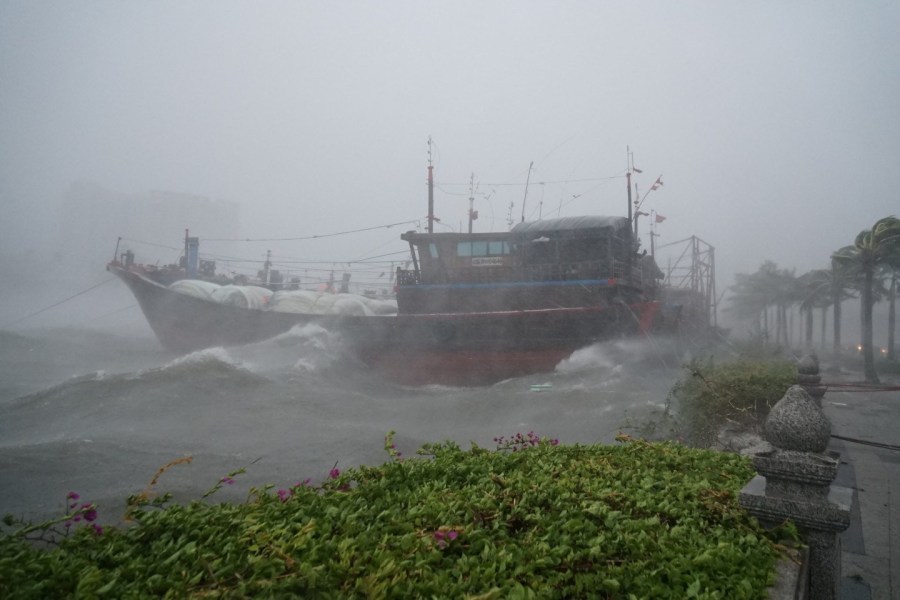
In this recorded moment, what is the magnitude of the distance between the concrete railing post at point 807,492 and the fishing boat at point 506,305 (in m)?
15.8

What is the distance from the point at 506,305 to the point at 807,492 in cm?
1718

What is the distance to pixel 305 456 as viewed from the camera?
1061 cm

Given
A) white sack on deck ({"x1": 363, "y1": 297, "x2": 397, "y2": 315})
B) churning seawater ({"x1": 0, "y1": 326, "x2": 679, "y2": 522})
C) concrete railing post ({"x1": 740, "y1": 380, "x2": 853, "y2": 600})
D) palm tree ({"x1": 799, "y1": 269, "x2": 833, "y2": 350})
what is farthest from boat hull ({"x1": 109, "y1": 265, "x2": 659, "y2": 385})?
palm tree ({"x1": 799, "y1": 269, "x2": 833, "y2": 350})

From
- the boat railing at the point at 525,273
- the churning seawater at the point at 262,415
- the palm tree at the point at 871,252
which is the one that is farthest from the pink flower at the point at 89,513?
the palm tree at the point at 871,252

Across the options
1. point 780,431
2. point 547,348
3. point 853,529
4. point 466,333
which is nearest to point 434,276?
point 466,333

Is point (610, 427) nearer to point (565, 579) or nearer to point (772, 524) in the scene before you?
point (772, 524)

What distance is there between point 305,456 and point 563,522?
29.8 feet

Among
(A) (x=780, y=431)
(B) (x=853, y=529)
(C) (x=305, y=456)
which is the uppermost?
(A) (x=780, y=431)

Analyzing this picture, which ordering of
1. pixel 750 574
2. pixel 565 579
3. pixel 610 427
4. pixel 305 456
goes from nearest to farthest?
pixel 565 579, pixel 750 574, pixel 305 456, pixel 610 427

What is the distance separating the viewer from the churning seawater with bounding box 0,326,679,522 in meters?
9.06

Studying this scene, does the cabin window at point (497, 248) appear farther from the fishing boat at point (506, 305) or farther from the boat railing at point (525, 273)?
the boat railing at point (525, 273)

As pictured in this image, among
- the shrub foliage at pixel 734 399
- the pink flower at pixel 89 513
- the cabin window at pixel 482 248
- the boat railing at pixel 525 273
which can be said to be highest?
the cabin window at pixel 482 248

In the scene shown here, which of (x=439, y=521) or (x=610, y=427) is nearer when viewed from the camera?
(x=439, y=521)

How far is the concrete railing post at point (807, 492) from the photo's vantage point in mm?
2598
